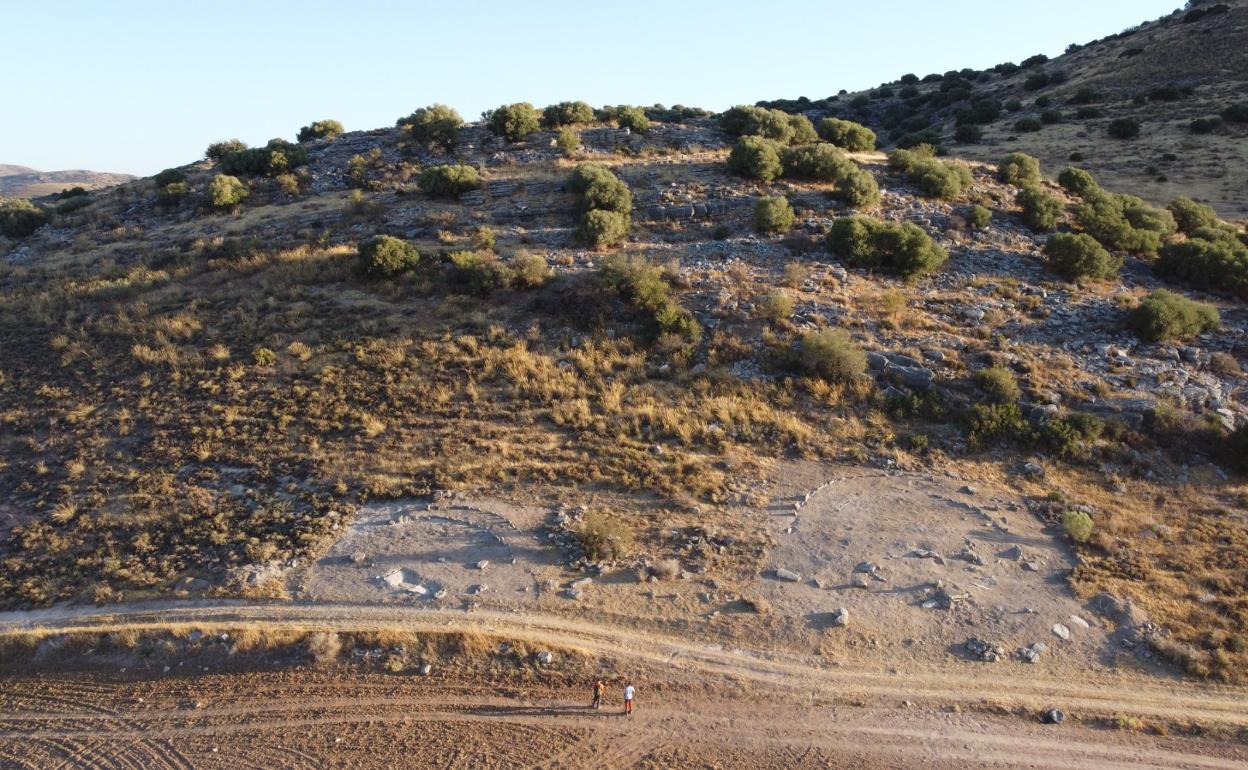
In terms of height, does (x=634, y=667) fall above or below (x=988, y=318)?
below

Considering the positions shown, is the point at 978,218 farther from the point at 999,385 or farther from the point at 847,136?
the point at 999,385

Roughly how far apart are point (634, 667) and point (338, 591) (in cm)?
532

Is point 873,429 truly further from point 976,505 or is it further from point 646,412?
point 646,412

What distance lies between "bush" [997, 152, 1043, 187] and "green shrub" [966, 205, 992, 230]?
5584mm

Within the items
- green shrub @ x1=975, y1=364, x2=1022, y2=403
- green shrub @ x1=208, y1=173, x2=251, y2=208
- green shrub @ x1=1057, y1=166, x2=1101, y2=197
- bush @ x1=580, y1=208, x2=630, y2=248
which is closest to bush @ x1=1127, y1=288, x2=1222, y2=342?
green shrub @ x1=975, y1=364, x2=1022, y2=403

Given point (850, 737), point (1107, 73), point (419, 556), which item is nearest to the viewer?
point (850, 737)

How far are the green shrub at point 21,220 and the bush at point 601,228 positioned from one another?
27.6 m

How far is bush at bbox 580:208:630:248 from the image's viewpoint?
72.5 ft

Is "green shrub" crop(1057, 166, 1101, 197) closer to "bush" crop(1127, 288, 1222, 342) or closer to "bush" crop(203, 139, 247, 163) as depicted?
"bush" crop(1127, 288, 1222, 342)

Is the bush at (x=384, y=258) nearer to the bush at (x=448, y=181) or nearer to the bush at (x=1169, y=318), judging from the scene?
the bush at (x=448, y=181)

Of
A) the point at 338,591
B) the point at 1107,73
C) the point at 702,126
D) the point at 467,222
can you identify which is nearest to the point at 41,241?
the point at 467,222

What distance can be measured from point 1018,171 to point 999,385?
17722 millimetres

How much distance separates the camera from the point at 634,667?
957cm

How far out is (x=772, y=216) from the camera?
73.6ft
